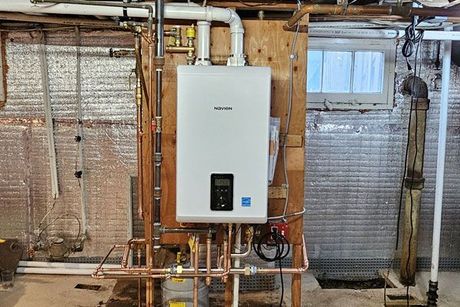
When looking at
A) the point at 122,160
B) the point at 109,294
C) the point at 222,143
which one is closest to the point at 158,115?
the point at 222,143

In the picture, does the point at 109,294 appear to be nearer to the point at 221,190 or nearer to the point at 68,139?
the point at 68,139

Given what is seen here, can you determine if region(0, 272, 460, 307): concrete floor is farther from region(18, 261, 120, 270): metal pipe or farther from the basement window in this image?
the basement window

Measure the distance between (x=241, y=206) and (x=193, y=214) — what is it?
0.24 meters

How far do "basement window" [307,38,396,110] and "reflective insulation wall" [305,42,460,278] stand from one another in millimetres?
75

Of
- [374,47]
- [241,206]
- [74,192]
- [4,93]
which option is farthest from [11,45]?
[374,47]

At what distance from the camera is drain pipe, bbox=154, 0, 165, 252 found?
2.33 meters

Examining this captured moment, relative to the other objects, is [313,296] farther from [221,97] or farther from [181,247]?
[221,97]

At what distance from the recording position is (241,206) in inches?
93.1

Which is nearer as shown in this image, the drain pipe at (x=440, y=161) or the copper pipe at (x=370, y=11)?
the copper pipe at (x=370, y=11)

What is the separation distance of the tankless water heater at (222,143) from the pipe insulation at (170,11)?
0.73ft

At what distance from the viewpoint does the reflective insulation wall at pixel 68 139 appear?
3.66 m

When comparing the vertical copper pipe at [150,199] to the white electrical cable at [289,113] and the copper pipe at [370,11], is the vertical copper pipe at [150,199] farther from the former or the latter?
the copper pipe at [370,11]

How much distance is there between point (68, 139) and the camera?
3742mm

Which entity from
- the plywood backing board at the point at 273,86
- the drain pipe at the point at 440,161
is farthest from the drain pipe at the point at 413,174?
the plywood backing board at the point at 273,86
